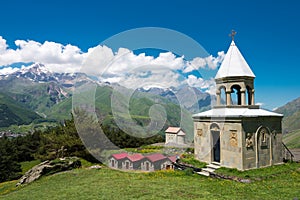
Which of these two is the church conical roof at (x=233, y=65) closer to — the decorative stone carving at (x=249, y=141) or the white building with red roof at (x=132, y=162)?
the decorative stone carving at (x=249, y=141)

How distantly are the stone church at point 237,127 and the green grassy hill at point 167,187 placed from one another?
1.07 metres

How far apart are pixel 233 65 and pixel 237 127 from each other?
4961mm

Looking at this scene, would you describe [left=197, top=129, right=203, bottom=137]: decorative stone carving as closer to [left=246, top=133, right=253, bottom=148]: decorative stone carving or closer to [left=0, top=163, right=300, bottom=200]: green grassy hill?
[left=0, top=163, right=300, bottom=200]: green grassy hill

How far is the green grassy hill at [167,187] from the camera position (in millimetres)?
10914

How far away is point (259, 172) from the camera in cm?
1385

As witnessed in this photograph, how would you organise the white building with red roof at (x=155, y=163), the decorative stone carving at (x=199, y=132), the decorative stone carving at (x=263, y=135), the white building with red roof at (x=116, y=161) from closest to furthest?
the decorative stone carving at (x=263, y=135) < the decorative stone carving at (x=199, y=132) < the white building with red roof at (x=155, y=163) < the white building with red roof at (x=116, y=161)

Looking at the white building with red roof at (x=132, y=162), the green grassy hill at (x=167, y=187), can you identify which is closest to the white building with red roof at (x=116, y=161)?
the white building with red roof at (x=132, y=162)

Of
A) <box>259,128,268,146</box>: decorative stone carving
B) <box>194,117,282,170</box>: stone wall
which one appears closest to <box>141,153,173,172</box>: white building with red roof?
<box>194,117,282,170</box>: stone wall

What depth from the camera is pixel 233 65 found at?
17.1 metres

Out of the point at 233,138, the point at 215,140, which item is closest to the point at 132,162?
the point at 215,140

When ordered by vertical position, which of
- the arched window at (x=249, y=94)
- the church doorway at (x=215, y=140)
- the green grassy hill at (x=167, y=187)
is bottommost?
the green grassy hill at (x=167, y=187)

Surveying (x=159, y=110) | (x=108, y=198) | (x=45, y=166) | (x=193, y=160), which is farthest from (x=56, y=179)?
(x=159, y=110)

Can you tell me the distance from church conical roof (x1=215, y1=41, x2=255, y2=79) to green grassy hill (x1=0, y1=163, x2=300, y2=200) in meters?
6.62

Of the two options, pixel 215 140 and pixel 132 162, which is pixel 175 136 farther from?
pixel 215 140
